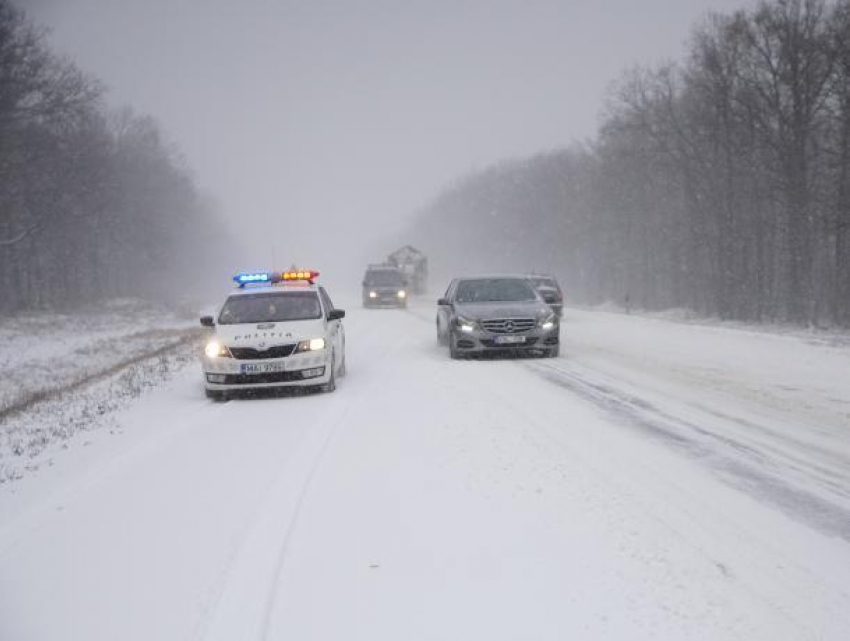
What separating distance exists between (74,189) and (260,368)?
29.9 meters

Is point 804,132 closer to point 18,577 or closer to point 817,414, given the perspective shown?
point 817,414

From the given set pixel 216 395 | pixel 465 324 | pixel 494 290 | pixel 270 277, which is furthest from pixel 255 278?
pixel 494 290

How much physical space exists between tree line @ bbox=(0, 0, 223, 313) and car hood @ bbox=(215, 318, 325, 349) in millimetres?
22249

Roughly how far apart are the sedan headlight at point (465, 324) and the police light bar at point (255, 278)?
354cm

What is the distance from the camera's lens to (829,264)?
28.0m

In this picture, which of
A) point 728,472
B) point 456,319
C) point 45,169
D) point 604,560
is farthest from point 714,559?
point 45,169

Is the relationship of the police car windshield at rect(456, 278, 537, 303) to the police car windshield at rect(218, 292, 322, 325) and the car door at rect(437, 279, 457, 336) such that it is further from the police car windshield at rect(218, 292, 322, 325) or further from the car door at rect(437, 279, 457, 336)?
the police car windshield at rect(218, 292, 322, 325)

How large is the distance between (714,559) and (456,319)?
31.8ft

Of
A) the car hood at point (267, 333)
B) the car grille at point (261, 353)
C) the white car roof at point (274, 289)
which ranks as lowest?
the car grille at point (261, 353)

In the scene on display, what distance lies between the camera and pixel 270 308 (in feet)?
38.0

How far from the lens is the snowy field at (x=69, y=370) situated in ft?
30.3

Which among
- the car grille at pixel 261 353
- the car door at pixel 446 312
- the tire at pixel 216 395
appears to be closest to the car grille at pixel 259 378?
the car grille at pixel 261 353

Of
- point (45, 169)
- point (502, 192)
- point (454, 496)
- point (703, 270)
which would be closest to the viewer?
point (454, 496)

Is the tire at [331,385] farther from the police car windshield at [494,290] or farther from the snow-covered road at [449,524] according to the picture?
the police car windshield at [494,290]
